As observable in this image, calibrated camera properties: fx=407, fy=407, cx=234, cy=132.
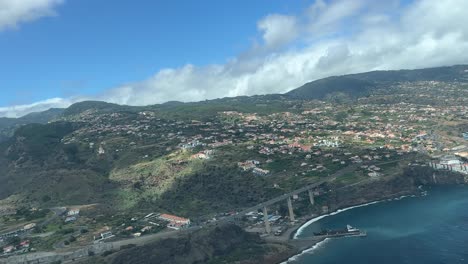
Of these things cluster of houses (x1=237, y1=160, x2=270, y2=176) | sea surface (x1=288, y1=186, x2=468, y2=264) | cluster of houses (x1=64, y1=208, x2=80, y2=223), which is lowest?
sea surface (x1=288, y1=186, x2=468, y2=264)

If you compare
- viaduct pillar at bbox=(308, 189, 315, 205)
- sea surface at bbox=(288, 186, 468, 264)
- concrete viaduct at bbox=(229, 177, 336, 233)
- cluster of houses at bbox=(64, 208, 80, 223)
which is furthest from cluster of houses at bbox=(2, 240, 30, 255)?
viaduct pillar at bbox=(308, 189, 315, 205)

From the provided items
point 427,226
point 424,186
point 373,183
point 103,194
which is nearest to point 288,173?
point 373,183

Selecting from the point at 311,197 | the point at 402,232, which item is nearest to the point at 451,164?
the point at 311,197

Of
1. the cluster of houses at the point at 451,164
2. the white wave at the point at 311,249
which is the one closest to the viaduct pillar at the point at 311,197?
the white wave at the point at 311,249

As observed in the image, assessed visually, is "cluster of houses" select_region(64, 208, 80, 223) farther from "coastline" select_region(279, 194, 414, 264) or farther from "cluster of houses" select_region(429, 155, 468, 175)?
"cluster of houses" select_region(429, 155, 468, 175)

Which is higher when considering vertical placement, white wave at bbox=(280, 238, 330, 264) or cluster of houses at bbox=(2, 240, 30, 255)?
cluster of houses at bbox=(2, 240, 30, 255)

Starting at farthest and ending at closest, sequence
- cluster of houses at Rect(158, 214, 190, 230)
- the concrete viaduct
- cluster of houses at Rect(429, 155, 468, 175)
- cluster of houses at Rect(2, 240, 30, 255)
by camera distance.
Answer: cluster of houses at Rect(429, 155, 468, 175), the concrete viaduct, cluster of houses at Rect(158, 214, 190, 230), cluster of houses at Rect(2, 240, 30, 255)

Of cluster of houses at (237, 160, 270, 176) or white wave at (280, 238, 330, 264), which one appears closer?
white wave at (280, 238, 330, 264)

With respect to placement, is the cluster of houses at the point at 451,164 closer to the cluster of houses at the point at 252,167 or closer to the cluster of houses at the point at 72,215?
the cluster of houses at the point at 252,167
